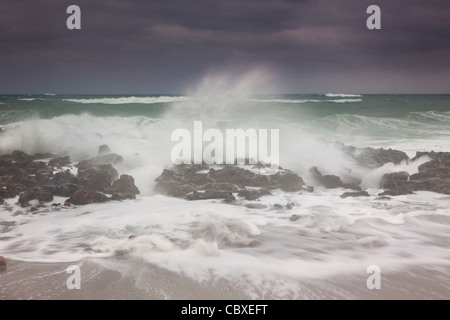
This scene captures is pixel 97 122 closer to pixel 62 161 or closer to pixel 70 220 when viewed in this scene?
pixel 62 161

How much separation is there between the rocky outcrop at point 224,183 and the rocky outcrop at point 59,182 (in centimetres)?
83

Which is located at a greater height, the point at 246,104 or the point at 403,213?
the point at 246,104

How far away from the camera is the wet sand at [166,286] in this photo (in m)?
3.35

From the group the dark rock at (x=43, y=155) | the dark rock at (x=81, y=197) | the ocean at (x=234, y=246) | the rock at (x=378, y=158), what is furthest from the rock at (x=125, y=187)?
the rock at (x=378, y=158)

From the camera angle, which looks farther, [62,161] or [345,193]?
[62,161]

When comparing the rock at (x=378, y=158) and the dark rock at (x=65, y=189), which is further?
the rock at (x=378, y=158)

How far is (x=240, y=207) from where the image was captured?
6602 millimetres

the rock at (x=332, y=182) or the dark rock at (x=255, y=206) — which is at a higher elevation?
the rock at (x=332, y=182)

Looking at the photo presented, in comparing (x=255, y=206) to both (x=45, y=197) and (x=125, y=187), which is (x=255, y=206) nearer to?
(x=125, y=187)

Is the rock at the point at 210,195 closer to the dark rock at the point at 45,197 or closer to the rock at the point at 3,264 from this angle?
the dark rock at the point at 45,197
